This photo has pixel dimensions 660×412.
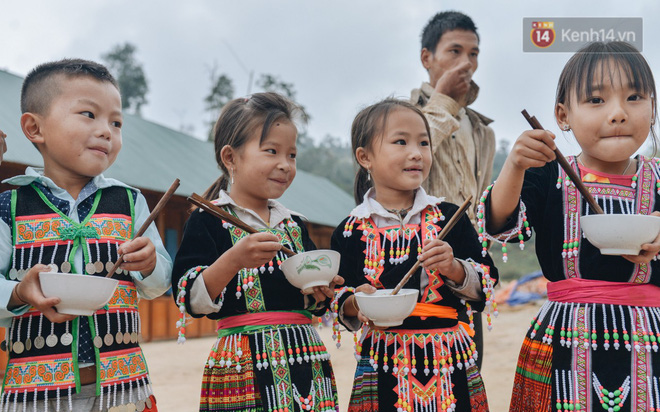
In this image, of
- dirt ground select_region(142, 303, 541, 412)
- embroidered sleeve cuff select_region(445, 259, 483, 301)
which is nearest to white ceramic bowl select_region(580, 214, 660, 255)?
embroidered sleeve cuff select_region(445, 259, 483, 301)

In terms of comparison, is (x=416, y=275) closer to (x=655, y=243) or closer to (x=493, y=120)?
(x=655, y=243)

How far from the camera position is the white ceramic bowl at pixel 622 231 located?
5.28ft

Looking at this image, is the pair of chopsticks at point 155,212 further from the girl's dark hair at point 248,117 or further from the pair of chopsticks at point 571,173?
the pair of chopsticks at point 571,173

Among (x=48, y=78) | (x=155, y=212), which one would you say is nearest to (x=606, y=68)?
(x=155, y=212)

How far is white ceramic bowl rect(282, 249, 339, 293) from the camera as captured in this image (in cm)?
196

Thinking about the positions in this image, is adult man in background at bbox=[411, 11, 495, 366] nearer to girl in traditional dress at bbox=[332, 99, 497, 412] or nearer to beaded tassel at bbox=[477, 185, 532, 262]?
girl in traditional dress at bbox=[332, 99, 497, 412]

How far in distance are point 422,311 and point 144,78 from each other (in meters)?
37.2

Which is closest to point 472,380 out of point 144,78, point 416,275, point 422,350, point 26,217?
point 422,350

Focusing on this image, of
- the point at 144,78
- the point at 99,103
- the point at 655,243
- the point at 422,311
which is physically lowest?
the point at 422,311

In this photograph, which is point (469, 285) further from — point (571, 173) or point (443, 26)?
point (443, 26)

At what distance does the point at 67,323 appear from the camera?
1.90 m

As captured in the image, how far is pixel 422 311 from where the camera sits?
218 centimetres

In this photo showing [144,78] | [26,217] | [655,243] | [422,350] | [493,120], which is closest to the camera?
[655,243]

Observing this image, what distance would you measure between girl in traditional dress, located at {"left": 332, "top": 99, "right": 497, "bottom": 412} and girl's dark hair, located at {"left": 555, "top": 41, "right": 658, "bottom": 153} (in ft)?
2.02
